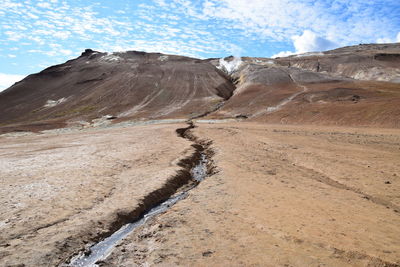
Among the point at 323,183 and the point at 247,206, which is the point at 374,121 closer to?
the point at 323,183

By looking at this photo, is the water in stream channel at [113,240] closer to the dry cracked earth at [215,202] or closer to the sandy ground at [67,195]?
the dry cracked earth at [215,202]

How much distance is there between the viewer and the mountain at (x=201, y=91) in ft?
163

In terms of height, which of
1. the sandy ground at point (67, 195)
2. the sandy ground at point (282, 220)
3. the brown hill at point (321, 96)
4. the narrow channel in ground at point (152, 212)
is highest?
the brown hill at point (321, 96)

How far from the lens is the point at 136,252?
26.3 feet

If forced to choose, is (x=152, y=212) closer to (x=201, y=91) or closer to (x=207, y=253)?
(x=207, y=253)

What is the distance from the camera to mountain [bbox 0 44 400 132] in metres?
49.7

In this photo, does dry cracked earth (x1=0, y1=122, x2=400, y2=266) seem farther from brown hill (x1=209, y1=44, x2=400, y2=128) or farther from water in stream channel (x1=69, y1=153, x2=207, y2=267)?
brown hill (x1=209, y1=44, x2=400, y2=128)

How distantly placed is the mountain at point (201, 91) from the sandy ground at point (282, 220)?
975 inches

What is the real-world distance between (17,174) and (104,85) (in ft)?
252

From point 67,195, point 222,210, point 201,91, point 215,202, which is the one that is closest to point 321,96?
point 201,91

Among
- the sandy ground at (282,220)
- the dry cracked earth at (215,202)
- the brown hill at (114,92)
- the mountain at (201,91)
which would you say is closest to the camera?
the sandy ground at (282,220)

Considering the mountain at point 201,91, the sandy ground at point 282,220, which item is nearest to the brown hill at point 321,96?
the mountain at point 201,91

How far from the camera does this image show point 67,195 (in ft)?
40.6

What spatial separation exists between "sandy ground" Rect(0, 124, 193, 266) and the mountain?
98.0 feet
